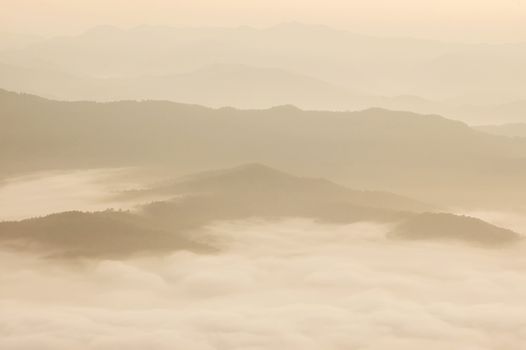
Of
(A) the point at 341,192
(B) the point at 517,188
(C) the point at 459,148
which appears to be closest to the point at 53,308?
(A) the point at 341,192

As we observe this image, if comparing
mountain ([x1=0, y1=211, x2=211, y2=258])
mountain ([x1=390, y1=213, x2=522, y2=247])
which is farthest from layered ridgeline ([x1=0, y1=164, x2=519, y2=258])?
mountain ([x1=390, y1=213, x2=522, y2=247])

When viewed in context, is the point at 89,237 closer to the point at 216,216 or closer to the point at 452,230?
the point at 216,216

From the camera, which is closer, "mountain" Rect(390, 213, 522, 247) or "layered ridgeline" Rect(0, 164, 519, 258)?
"layered ridgeline" Rect(0, 164, 519, 258)

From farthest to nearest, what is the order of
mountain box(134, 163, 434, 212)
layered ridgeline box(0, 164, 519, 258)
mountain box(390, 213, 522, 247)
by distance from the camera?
1. mountain box(134, 163, 434, 212)
2. mountain box(390, 213, 522, 247)
3. layered ridgeline box(0, 164, 519, 258)

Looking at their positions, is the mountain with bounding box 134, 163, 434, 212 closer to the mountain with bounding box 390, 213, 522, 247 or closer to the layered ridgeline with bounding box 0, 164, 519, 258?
the layered ridgeline with bounding box 0, 164, 519, 258

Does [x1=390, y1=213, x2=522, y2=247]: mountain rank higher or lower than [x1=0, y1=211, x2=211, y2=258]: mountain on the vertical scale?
higher

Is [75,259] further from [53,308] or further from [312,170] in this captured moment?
[312,170]
